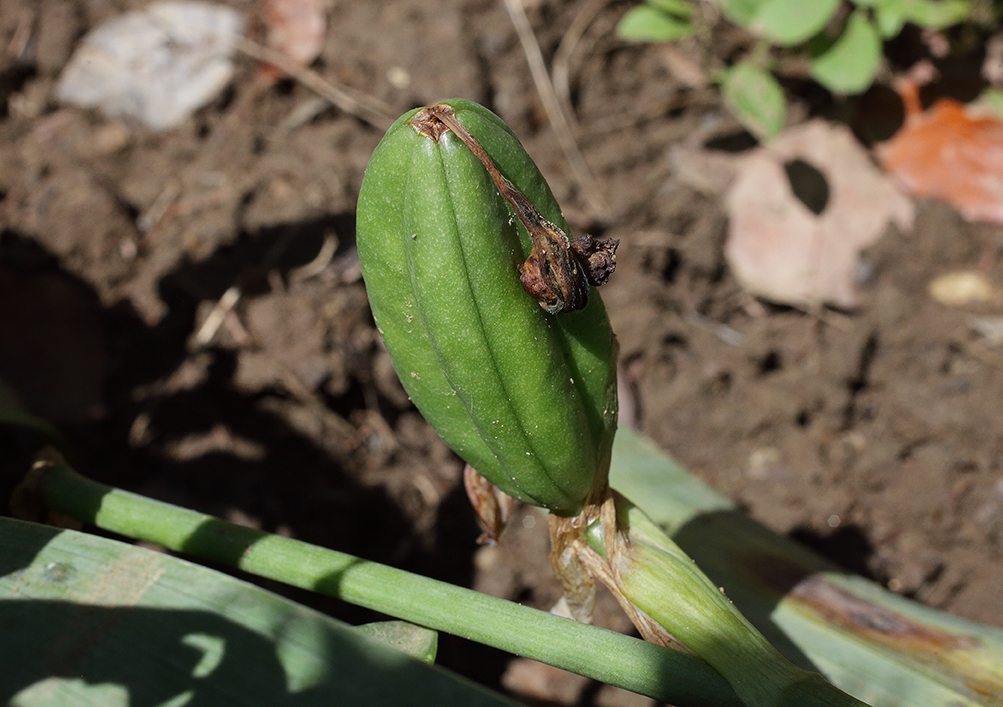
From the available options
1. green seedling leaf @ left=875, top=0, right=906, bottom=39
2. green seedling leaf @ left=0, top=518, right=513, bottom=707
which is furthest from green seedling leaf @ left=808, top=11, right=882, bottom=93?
green seedling leaf @ left=0, top=518, right=513, bottom=707

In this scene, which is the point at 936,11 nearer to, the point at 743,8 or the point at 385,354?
the point at 743,8

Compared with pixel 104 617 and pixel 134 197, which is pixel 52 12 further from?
pixel 104 617

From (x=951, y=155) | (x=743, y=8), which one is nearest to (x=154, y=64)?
(x=743, y=8)

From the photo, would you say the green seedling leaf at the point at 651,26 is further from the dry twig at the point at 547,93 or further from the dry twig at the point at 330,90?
the dry twig at the point at 330,90

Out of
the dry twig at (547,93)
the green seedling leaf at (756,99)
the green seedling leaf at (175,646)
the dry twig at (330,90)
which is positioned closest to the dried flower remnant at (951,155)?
the green seedling leaf at (756,99)

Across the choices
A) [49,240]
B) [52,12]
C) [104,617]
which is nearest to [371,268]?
[104,617]

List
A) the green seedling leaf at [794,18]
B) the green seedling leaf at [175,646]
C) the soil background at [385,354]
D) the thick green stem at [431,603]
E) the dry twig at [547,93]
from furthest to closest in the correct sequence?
1. the dry twig at [547,93]
2. the green seedling leaf at [794,18]
3. the soil background at [385,354]
4. the thick green stem at [431,603]
5. the green seedling leaf at [175,646]
